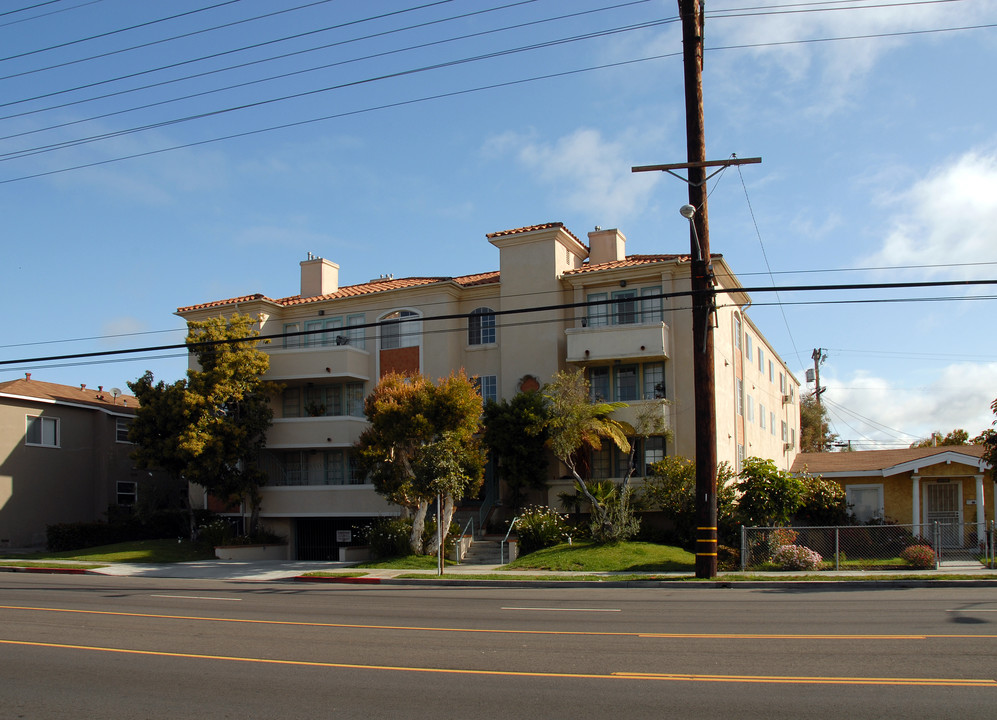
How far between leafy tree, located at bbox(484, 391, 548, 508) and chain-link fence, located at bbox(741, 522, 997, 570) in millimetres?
7821

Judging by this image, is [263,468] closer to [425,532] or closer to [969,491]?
[425,532]

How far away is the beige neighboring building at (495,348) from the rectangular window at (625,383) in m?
0.04

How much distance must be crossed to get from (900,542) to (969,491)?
8.79 metres

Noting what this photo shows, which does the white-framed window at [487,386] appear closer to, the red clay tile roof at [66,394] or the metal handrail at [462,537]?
the metal handrail at [462,537]

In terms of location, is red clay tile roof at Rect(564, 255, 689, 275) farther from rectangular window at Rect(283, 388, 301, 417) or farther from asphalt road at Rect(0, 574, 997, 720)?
asphalt road at Rect(0, 574, 997, 720)

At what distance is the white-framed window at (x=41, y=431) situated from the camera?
34562 mm

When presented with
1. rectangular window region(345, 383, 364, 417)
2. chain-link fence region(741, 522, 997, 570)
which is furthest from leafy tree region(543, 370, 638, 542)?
rectangular window region(345, 383, 364, 417)

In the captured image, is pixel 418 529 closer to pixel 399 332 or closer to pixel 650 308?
pixel 399 332

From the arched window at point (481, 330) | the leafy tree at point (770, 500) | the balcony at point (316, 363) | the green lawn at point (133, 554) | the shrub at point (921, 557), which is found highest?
the arched window at point (481, 330)

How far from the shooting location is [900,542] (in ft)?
72.2

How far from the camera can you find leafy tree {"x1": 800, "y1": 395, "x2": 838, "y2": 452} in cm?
6025

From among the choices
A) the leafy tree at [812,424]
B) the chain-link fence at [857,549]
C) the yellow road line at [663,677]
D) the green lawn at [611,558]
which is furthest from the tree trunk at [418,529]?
the leafy tree at [812,424]

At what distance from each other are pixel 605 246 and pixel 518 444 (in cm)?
842

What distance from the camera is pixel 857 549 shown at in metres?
22.8
